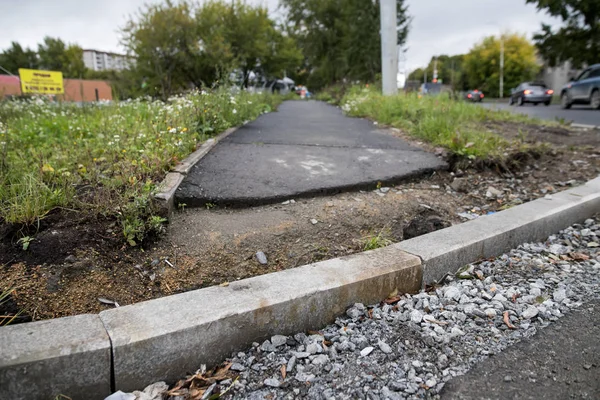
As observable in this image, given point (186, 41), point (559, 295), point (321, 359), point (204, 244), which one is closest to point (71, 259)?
point (204, 244)

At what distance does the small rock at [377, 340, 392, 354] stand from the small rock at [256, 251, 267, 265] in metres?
0.82

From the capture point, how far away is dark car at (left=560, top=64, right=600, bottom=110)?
14797mm

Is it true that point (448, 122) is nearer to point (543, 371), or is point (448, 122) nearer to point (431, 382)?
point (543, 371)

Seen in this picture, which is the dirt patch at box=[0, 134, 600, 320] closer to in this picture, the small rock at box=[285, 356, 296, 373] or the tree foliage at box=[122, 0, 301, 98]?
the small rock at box=[285, 356, 296, 373]

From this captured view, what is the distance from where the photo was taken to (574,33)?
1013 inches

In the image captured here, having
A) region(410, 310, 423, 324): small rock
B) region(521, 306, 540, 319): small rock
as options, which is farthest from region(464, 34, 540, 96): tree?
region(410, 310, 423, 324): small rock

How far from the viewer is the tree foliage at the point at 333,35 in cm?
2505

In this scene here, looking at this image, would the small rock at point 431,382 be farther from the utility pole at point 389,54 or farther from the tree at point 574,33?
the tree at point 574,33

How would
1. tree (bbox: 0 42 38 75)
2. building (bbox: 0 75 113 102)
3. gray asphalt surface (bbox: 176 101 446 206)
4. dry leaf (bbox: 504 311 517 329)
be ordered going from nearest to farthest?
dry leaf (bbox: 504 311 517 329)
gray asphalt surface (bbox: 176 101 446 206)
building (bbox: 0 75 113 102)
tree (bbox: 0 42 38 75)

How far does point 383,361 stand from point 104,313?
3.68 feet

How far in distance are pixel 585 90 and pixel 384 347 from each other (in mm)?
17883

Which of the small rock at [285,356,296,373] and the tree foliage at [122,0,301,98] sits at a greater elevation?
the tree foliage at [122,0,301,98]

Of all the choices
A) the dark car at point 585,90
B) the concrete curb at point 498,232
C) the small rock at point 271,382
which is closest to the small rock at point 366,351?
the small rock at point 271,382

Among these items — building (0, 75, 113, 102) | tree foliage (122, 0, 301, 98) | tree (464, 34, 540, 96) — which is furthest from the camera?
tree (464, 34, 540, 96)
